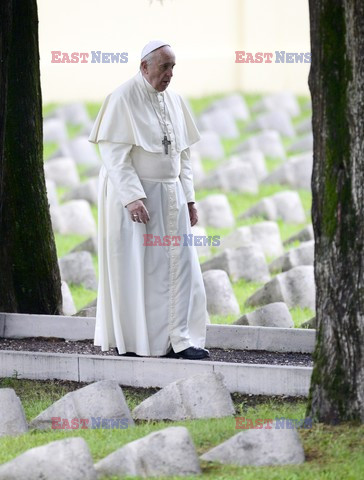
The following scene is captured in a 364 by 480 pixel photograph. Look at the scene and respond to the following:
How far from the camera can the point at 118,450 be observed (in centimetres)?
672

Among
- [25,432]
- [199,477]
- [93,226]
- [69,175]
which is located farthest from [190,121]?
[69,175]

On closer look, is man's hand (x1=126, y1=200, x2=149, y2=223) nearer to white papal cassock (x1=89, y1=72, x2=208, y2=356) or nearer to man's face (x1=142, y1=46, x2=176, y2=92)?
white papal cassock (x1=89, y1=72, x2=208, y2=356)

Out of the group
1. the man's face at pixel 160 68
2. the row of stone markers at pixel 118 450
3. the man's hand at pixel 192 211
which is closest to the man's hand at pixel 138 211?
the man's hand at pixel 192 211

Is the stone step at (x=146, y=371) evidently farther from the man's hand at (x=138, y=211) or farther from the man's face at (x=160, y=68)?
the man's face at (x=160, y=68)

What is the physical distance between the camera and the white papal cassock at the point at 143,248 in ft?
30.6

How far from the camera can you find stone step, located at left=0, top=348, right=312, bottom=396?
334 inches

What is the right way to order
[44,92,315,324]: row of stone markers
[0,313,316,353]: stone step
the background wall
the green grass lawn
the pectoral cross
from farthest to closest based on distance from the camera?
the background wall → [44,92,315,324]: row of stone markers → [0,313,316,353]: stone step → the pectoral cross → the green grass lawn

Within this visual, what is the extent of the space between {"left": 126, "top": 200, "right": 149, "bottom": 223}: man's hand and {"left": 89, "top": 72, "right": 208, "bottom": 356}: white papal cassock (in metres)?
0.15

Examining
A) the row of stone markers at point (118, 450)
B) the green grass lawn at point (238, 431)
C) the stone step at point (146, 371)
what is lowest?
the green grass lawn at point (238, 431)

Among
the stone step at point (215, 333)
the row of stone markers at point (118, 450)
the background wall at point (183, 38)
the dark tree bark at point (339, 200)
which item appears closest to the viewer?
the row of stone markers at point (118, 450)

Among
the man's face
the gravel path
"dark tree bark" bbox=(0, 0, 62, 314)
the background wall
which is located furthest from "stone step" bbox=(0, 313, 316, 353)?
the background wall

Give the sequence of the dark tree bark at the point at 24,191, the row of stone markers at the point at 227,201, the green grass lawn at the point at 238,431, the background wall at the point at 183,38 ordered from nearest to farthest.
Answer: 1. the green grass lawn at the point at 238,431
2. the dark tree bark at the point at 24,191
3. the row of stone markers at the point at 227,201
4. the background wall at the point at 183,38

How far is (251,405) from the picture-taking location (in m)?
8.38

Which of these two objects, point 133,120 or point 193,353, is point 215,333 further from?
point 133,120
